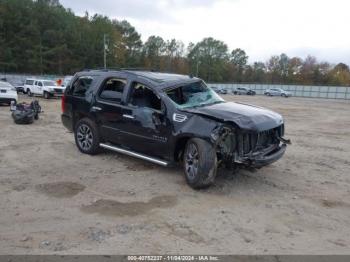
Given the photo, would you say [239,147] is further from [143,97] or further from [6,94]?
[6,94]

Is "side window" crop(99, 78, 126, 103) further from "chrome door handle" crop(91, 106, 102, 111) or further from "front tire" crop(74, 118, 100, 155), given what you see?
"front tire" crop(74, 118, 100, 155)

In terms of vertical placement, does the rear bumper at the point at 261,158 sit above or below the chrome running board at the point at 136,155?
above

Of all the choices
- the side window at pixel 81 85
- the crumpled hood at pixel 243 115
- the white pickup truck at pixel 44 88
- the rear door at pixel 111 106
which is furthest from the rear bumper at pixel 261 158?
the white pickup truck at pixel 44 88

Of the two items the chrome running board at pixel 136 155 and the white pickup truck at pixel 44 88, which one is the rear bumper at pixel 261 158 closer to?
the chrome running board at pixel 136 155

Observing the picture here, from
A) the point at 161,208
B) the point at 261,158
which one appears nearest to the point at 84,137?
the point at 161,208

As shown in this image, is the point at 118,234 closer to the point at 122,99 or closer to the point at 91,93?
the point at 122,99

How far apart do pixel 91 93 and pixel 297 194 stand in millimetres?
4673

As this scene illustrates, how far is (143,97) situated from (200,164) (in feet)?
6.56

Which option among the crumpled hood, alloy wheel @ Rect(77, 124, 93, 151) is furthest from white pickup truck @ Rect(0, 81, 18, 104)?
the crumpled hood

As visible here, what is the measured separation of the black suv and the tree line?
70.3 meters

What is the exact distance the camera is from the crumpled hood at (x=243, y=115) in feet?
19.6

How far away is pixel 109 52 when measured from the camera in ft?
312

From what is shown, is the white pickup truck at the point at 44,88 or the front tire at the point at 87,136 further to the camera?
the white pickup truck at the point at 44,88

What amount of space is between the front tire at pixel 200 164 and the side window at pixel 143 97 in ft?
3.75
